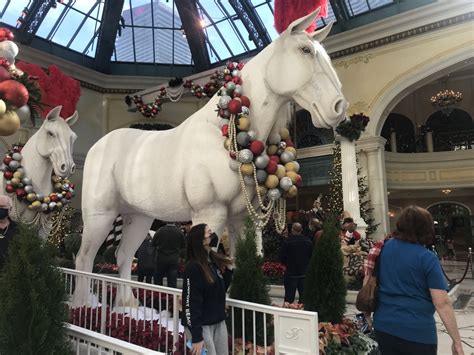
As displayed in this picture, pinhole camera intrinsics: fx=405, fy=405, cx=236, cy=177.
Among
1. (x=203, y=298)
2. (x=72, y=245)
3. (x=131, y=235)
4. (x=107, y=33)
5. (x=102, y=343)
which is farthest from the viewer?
(x=107, y=33)

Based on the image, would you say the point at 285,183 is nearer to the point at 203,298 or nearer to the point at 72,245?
the point at 203,298

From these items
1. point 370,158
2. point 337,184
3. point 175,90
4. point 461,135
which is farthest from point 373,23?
point 461,135

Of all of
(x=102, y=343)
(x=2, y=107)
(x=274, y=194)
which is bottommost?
(x=102, y=343)

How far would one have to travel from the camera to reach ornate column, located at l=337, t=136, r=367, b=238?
11.5 meters

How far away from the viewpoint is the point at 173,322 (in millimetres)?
2963

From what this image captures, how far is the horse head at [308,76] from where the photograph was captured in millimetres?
2787

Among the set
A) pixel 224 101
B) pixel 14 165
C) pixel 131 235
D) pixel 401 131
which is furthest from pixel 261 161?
pixel 401 131

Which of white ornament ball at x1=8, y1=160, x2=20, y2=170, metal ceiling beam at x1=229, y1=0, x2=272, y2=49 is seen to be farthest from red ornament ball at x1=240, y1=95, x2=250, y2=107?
metal ceiling beam at x1=229, y1=0, x2=272, y2=49

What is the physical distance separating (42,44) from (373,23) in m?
12.2

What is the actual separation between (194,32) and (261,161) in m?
15.4

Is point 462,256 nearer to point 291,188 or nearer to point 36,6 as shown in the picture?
point 291,188

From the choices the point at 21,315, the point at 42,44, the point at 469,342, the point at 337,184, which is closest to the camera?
the point at 21,315

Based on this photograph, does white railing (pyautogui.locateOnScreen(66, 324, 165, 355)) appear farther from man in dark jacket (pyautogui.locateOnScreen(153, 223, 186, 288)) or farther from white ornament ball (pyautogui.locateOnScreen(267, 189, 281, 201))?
man in dark jacket (pyautogui.locateOnScreen(153, 223, 186, 288))

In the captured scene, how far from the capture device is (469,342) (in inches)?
180
